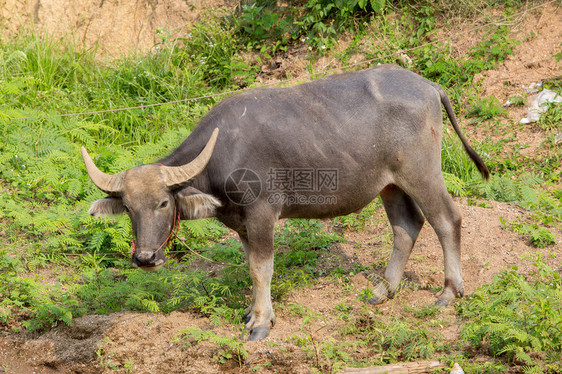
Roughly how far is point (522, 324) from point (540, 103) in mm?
4002

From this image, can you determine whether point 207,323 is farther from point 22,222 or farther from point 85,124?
point 85,124

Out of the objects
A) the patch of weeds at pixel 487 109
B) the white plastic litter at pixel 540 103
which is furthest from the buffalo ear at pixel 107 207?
the white plastic litter at pixel 540 103

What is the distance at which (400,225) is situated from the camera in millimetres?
4883

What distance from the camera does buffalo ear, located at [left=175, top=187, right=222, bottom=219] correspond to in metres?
4.06

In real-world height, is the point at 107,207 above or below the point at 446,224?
above

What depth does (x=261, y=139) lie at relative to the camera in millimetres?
4277

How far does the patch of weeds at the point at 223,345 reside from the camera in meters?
3.97

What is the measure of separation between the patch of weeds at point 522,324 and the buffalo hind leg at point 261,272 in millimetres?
1330

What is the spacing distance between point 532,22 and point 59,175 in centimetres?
582

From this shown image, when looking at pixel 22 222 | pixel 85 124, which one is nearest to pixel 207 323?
pixel 22 222

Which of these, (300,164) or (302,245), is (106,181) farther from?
(302,245)

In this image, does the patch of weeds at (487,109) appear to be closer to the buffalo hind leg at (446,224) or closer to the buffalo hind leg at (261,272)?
the buffalo hind leg at (446,224)

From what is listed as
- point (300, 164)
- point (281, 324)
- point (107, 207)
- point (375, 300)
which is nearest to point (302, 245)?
point (375, 300)

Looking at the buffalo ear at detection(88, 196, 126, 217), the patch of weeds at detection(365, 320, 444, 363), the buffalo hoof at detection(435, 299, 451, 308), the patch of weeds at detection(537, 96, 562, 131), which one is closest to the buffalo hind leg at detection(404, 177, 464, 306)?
the buffalo hoof at detection(435, 299, 451, 308)
